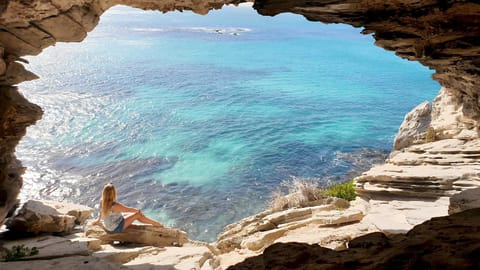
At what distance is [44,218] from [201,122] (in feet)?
79.7

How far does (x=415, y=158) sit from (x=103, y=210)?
11291mm

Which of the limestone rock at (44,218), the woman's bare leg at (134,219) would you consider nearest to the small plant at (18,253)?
the limestone rock at (44,218)

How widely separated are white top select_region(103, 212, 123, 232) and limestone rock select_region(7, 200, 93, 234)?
176cm

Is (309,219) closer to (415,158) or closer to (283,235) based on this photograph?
(283,235)

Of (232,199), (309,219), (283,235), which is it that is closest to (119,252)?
(283,235)

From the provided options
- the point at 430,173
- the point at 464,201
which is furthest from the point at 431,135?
the point at 464,201

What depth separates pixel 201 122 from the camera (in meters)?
35.8

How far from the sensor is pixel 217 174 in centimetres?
2677

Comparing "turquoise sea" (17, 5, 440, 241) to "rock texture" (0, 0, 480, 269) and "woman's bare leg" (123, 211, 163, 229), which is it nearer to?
"woman's bare leg" (123, 211, 163, 229)

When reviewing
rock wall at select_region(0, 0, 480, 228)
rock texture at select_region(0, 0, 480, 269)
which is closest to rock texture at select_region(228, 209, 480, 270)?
rock texture at select_region(0, 0, 480, 269)

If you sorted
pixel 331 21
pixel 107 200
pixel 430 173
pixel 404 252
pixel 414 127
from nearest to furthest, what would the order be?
pixel 404 252, pixel 331 21, pixel 107 200, pixel 430 173, pixel 414 127

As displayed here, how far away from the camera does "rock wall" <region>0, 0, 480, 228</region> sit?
8.71 metres

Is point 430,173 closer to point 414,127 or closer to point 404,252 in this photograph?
point 414,127

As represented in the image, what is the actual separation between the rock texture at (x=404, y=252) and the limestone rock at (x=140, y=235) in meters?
7.37
